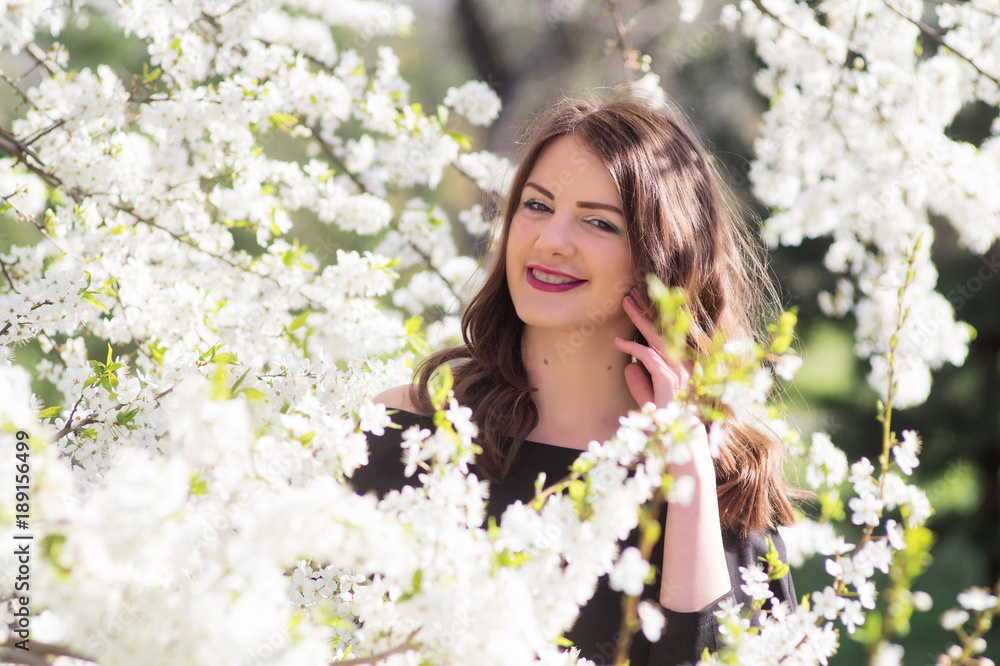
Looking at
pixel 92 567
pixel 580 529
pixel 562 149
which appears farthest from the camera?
pixel 562 149

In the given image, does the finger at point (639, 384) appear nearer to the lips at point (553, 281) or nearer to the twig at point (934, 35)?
the lips at point (553, 281)

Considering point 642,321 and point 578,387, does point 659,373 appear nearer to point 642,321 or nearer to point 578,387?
point 642,321

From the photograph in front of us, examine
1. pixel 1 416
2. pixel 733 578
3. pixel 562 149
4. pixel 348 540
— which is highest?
pixel 562 149

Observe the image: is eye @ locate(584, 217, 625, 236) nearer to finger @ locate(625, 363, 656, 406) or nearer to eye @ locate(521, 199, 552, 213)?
eye @ locate(521, 199, 552, 213)

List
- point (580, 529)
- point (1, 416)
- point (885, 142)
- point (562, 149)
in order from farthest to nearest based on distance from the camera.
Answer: point (885, 142)
point (562, 149)
point (580, 529)
point (1, 416)

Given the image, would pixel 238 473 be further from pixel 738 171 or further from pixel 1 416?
pixel 738 171

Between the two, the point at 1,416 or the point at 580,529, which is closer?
the point at 1,416

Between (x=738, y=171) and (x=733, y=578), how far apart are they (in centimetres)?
566

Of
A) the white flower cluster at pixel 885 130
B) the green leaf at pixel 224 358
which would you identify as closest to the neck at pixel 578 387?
the green leaf at pixel 224 358

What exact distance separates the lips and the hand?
15 cm

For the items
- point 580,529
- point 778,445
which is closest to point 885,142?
point 778,445

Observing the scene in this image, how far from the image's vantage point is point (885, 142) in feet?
10.4

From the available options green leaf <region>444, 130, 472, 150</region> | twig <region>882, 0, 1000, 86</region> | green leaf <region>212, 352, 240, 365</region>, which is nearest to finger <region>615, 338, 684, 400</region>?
green leaf <region>212, 352, 240, 365</region>

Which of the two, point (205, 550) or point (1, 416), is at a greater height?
point (1, 416)
